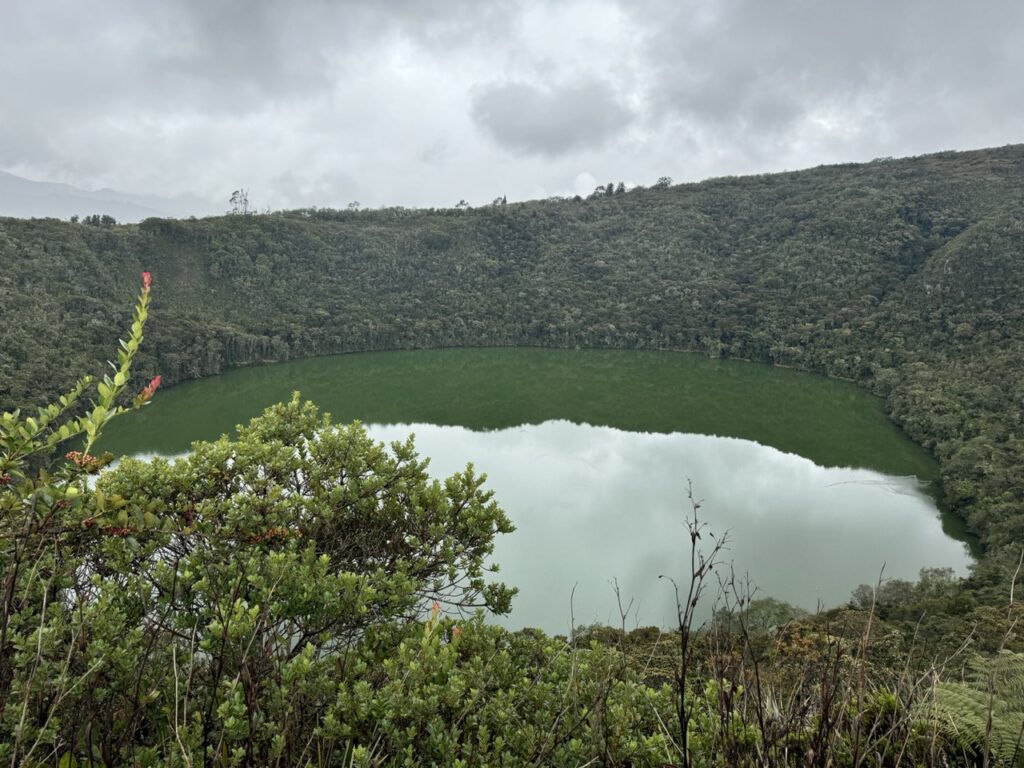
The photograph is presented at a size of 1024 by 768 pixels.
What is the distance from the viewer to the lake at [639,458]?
52.5 ft

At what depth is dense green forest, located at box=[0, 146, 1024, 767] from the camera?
1.90 meters

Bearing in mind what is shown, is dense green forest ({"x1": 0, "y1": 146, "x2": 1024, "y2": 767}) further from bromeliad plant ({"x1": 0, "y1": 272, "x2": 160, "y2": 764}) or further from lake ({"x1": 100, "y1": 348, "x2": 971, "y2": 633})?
lake ({"x1": 100, "y1": 348, "x2": 971, "y2": 633})

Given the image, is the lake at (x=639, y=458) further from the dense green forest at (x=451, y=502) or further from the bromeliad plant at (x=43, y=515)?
the bromeliad plant at (x=43, y=515)

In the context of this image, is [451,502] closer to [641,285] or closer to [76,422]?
[76,422]

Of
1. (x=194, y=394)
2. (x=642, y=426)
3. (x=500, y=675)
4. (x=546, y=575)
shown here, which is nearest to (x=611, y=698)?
(x=500, y=675)

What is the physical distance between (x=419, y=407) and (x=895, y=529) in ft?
84.8

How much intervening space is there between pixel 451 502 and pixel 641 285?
6252 centimetres

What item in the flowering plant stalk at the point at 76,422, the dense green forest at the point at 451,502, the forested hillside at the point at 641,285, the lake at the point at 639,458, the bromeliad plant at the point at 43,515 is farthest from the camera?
the forested hillside at the point at 641,285

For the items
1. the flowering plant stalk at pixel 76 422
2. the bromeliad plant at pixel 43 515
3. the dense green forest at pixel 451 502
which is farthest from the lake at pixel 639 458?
the flowering plant stalk at pixel 76 422

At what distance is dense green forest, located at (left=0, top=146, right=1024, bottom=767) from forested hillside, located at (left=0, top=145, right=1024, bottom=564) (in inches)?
12.3

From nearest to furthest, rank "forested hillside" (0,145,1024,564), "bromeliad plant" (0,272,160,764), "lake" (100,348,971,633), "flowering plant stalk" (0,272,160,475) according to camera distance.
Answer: "bromeliad plant" (0,272,160,764), "flowering plant stalk" (0,272,160,475), "lake" (100,348,971,633), "forested hillside" (0,145,1024,564)

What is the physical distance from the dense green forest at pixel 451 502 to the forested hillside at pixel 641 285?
31 cm

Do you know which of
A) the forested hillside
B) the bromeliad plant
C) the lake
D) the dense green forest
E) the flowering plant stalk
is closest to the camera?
the bromeliad plant

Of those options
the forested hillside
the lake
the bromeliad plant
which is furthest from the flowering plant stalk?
the forested hillside
